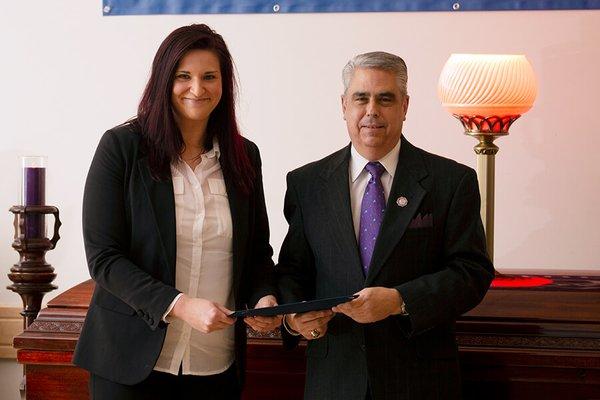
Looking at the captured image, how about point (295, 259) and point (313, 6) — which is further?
point (313, 6)

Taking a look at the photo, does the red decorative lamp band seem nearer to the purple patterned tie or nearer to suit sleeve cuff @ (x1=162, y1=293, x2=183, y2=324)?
the purple patterned tie

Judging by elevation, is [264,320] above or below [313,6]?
below

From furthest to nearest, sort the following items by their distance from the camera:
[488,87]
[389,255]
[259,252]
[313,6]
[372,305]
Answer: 1. [313,6]
2. [488,87]
3. [259,252]
4. [389,255]
5. [372,305]

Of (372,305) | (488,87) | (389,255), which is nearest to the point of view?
(372,305)

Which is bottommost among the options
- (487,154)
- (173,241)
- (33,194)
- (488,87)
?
(173,241)

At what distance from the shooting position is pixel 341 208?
258 cm

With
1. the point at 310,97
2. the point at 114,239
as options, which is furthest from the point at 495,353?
the point at 310,97

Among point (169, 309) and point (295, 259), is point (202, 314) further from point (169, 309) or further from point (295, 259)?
point (295, 259)

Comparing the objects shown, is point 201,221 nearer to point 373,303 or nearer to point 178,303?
point 178,303

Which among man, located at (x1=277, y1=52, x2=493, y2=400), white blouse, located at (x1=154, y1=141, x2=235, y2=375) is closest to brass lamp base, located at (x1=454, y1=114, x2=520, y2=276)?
man, located at (x1=277, y1=52, x2=493, y2=400)

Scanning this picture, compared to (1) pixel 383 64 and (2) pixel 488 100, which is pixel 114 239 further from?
(2) pixel 488 100

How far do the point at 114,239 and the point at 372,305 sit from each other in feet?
2.12

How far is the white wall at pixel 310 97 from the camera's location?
480 centimetres

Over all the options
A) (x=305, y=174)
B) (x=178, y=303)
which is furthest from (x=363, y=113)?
(x=178, y=303)
